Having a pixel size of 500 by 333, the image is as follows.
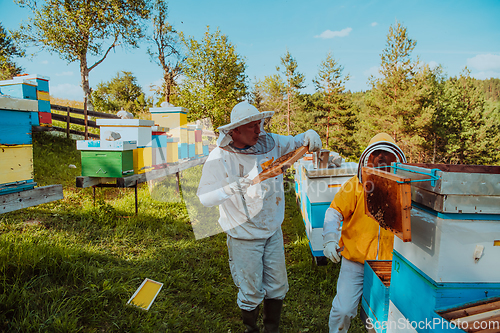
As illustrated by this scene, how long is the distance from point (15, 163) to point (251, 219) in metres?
2.45

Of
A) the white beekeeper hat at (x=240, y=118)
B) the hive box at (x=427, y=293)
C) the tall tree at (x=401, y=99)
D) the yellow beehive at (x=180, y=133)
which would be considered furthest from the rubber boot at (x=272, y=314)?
the tall tree at (x=401, y=99)

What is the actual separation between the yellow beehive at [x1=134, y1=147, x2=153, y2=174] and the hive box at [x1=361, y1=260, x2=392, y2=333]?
3857 millimetres

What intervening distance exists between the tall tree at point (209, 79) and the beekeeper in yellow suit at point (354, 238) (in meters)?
7.53

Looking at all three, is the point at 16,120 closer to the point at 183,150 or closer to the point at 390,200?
the point at 390,200

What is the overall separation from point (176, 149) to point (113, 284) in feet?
12.1

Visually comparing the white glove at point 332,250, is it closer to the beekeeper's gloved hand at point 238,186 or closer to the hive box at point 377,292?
the hive box at point 377,292

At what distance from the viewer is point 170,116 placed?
609 cm

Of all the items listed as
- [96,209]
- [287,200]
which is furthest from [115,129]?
[287,200]

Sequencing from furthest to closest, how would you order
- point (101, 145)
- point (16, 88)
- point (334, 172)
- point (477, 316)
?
point (16, 88) → point (101, 145) → point (334, 172) → point (477, 316)

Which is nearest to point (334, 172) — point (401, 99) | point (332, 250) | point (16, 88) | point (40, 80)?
point (332, 250)

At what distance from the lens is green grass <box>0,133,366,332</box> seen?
2.13 metres

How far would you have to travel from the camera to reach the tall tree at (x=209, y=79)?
30.4 feet

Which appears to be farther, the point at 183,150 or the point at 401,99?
the point at 401,99

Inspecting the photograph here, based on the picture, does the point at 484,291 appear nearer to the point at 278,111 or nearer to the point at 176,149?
the point at 176,149
